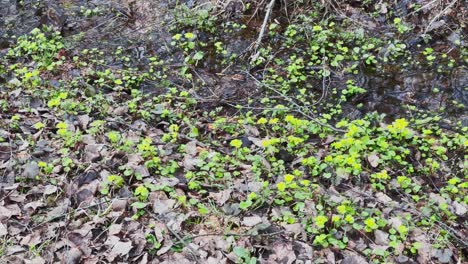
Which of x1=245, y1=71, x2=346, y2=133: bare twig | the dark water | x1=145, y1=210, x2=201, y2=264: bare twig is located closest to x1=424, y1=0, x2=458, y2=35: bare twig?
the dark water

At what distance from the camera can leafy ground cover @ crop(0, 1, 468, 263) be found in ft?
11.6

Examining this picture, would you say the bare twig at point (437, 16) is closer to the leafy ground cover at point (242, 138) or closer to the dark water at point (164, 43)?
the leafy ground cover at point (242, 138)

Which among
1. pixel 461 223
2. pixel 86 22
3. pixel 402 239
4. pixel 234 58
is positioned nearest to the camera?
pixel 402 239

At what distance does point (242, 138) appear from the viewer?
186 inches

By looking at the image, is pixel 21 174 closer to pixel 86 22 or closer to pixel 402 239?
pixel 402 239

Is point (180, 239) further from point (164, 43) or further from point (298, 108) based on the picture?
point (164, 43)

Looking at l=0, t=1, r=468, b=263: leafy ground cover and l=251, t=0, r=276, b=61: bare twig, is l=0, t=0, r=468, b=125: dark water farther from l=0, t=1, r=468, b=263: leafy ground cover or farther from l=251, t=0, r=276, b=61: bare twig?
l=251, t=0, r=276, b=61: bare twig

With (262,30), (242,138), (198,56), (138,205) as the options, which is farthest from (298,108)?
(138,205)

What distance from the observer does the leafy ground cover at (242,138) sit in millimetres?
3541

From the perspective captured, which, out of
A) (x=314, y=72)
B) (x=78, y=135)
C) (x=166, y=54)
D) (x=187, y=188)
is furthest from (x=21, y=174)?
(x=314, y=72)

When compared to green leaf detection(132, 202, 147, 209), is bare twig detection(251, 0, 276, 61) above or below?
above

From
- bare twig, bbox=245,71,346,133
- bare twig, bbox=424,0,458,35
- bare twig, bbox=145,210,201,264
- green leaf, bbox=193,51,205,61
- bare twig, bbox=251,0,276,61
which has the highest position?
bare twig, bbox=424,0,458,35

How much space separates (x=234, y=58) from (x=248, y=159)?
2162 mm

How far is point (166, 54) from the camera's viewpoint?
627 centimetres
